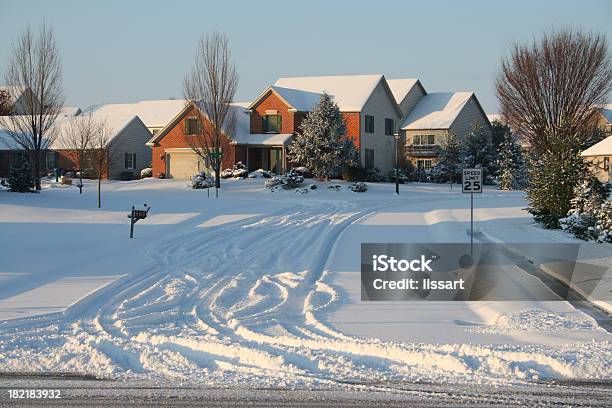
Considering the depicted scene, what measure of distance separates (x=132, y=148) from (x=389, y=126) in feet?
70.8

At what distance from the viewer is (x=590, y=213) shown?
23422mm

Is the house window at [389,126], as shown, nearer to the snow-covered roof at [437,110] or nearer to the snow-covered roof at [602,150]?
the snow-covered roof at [437,110]

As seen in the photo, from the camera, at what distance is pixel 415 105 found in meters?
70.8

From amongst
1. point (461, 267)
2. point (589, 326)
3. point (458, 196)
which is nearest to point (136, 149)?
point (458, 196)

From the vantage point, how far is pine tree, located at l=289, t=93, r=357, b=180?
5050cm

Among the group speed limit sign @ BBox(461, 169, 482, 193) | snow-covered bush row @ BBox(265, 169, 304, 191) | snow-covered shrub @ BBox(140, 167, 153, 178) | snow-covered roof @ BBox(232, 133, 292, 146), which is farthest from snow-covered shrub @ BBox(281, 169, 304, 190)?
speed limit sign @ BBox(461, 169, 482, 193)

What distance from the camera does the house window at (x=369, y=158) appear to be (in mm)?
58978

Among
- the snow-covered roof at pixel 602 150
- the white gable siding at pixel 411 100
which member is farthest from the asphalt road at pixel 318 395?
the white gable siding at pixel 411 100

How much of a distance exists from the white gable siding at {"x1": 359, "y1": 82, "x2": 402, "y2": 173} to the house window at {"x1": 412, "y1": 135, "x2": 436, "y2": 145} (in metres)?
2.33

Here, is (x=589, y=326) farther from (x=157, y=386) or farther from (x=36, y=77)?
(x=36, y=77)

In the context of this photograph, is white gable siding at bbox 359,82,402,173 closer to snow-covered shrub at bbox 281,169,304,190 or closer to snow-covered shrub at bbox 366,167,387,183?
snow-covered shrub at bbox 366,167,387,183

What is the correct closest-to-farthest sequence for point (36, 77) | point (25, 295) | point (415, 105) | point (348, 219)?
point (25, 295)
point (348, 219)
point (36, 77)
point (415, 105)

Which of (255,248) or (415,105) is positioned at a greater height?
(415,105)

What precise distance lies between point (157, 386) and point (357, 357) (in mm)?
2476
